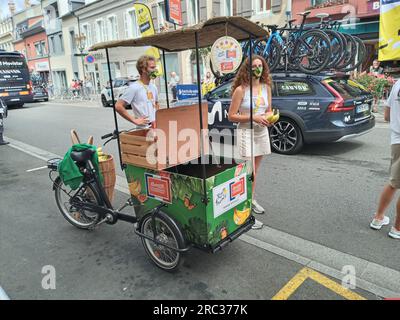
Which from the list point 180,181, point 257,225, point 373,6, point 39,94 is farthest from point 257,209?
point 39,94

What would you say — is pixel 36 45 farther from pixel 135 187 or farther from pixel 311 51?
pixel 135 187

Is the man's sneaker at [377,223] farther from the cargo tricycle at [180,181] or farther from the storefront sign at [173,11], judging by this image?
the storefront sign at [173,11]

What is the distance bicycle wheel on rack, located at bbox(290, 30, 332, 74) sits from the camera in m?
7.66

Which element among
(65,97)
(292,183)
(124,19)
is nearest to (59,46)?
(65,97)

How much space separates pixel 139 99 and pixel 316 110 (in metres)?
3.68

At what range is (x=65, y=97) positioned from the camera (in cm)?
2789

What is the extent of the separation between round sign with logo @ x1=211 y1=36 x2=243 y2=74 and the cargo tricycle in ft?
0.45

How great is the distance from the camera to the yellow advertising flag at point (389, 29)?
35.4 feet

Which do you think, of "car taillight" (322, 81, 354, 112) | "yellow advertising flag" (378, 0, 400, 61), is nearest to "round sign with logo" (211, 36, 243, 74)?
"car taillight" (322, 81, 354, 112)

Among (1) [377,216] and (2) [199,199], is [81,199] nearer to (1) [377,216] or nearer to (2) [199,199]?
(2) [199,199]

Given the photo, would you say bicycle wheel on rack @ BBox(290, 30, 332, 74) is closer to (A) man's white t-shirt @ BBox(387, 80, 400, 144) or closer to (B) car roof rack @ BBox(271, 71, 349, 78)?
(B) car roof rack @ BBox(271, 71, 349, 78)

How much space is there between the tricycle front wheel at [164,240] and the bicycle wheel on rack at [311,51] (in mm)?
5888

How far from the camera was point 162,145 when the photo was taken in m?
2.86
